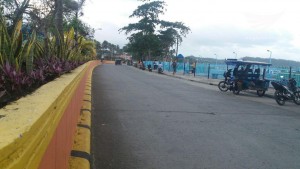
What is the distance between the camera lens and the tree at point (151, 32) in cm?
6656

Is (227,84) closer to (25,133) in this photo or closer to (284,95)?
(284,95)

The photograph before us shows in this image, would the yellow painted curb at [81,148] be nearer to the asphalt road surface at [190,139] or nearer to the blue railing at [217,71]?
the asphalt road surface at [190,139]

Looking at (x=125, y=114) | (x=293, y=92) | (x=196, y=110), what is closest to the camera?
(x=125, y=114)

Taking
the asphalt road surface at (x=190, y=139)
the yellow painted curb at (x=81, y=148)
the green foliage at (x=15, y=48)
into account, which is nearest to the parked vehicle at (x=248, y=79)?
the asphalt road surface at (x=190, y=139)

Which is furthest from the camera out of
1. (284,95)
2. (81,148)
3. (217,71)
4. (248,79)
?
(217,71)

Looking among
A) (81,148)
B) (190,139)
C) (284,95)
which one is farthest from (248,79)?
(81,148)

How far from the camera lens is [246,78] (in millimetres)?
17656

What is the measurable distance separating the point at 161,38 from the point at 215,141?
6375 cm

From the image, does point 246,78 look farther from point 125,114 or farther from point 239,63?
point 125,114

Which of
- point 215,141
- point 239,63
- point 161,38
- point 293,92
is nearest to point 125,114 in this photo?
point 215,141

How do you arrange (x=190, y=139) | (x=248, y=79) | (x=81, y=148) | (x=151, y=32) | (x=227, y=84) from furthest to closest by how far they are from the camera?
(x=151, y=32)
(x=227, y=84)
(x=248, y=79)
(x=190, y=139)
(x=81, y=148)

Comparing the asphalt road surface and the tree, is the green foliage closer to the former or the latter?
the asphalt road surface

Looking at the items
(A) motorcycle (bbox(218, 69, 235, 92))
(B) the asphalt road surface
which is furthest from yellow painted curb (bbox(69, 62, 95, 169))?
(A) motorcycle (bbox(218, 69, 235, 92))

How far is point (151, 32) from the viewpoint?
6769 cm
